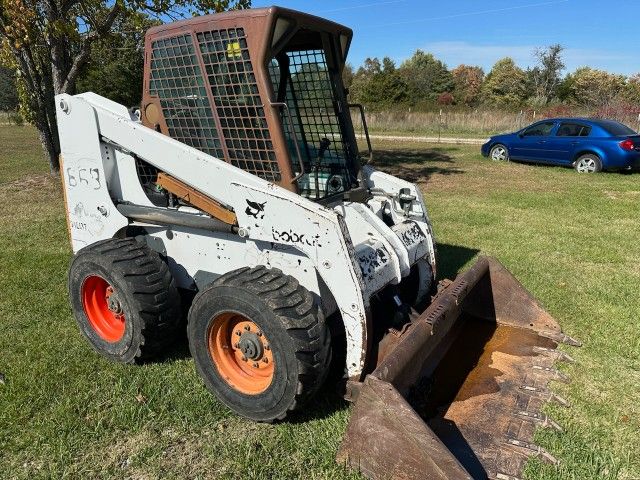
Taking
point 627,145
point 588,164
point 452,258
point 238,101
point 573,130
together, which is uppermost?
point 238,101

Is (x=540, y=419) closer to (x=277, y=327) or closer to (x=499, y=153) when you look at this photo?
(x=277, y=327)

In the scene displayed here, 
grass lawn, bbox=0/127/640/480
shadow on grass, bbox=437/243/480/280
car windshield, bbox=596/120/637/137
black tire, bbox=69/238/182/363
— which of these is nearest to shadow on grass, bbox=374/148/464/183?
car windshield, bbox=596/120/637/137

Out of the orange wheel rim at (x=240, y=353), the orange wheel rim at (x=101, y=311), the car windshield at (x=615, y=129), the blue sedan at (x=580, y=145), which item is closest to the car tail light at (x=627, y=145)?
the blue sedan at (x=580, y=145)

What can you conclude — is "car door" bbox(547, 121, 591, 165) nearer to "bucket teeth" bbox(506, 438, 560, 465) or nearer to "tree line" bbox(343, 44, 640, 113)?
"bucket teeth" bbox(506, 438, 560, 465)

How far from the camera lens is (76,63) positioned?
33.8ft

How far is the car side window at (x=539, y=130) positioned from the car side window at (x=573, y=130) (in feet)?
1.22

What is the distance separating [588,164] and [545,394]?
1172cm

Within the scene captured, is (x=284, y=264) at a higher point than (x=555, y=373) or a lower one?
higher

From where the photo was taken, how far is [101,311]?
415 centimetres

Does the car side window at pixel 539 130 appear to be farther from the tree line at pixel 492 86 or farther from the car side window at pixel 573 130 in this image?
the tree line at pixel 492 86

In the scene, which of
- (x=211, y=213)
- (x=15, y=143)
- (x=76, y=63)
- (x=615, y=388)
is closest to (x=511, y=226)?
(x=615, y=388)

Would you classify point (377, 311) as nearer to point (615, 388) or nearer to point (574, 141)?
point (615, 388)

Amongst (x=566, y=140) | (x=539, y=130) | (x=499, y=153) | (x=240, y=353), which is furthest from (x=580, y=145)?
(x=240, y=353)

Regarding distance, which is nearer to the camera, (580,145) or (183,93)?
(183,93)
